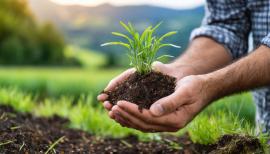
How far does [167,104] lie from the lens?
80.6 inches

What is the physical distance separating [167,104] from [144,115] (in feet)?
0.36

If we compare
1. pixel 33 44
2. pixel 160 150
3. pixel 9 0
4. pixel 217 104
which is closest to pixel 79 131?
pixel 160 150

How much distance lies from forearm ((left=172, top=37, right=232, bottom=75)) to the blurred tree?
12.2 metres

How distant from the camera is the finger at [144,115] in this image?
2037mm

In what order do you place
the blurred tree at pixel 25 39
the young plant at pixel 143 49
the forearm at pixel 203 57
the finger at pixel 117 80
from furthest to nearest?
the blurred tree at pixel 25 39, the forearm at pixel 203 57, the finger at pixel 117 80, the young plant at pixel 143 49

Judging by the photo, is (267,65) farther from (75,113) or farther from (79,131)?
(75,113)

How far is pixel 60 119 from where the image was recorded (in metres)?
3.80

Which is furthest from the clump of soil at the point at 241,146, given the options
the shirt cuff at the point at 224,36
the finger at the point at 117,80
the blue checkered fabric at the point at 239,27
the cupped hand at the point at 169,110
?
the shirt cuff at the point at 224,36

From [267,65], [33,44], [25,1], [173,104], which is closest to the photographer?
[173,104]

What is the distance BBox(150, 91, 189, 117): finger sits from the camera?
6.70ft

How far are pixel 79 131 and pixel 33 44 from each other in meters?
12.9

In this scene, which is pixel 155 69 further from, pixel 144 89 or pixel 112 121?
pixel 112 121

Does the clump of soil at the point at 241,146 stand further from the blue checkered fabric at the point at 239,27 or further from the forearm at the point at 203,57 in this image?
the blue checkered fabric at the point at 239,27

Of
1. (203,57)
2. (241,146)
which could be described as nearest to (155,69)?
(241,146)
